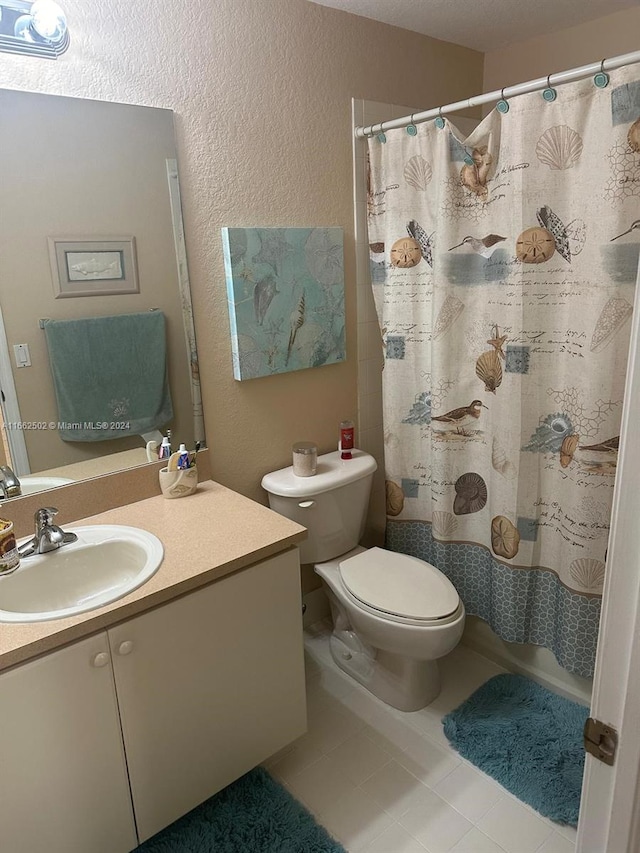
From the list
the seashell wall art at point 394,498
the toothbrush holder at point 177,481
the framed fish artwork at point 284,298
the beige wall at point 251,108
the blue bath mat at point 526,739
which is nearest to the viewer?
the beige wall at point 251,108

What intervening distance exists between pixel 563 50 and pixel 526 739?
2.43 metres

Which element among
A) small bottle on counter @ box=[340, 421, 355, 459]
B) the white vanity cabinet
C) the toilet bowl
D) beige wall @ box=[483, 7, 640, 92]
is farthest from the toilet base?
beige wall @ box=[483, 7, 640, 92]

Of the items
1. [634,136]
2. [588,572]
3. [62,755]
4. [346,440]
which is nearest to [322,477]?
[346,440]

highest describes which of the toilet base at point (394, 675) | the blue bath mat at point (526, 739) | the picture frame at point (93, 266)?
the picture frame at point (93, 266)

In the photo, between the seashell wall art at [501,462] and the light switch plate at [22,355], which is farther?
the seashell wall art at [501,462]

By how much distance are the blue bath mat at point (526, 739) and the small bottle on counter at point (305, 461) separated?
0.95 meters

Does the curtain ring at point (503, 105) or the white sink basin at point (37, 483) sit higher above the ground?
the curtain ring at point (503, 105)

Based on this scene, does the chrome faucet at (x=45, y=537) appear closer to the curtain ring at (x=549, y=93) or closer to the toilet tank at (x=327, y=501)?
the toilet tank at (x=327, y=501)

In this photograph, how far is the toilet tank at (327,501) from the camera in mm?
2066

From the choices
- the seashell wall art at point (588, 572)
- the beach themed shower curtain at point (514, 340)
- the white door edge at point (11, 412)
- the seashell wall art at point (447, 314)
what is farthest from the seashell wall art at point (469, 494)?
the white door edge at point (11, 412)

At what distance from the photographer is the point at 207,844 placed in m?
1.58

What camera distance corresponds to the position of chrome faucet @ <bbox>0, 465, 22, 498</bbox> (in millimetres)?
1569

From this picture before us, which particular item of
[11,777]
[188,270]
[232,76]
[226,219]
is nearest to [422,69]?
[232,76]

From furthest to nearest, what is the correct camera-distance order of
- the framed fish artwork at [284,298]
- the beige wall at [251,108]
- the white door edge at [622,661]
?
the framed fish artwork at [284,298] < the beige wall at [251,108] < the white door edge at [622,661]
